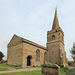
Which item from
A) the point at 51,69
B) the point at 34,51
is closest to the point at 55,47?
the point at 34,51

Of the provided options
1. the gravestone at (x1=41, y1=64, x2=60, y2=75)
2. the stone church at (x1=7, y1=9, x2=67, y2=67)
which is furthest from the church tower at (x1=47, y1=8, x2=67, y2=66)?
the gravestone at (x1=41, y1=64, x2=60, y2=75)

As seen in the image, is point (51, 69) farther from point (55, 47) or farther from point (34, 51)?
point (55, 47)

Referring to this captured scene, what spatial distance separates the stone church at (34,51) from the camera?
17467 millimetres

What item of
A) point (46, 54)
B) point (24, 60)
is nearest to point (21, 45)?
point (24, 60)

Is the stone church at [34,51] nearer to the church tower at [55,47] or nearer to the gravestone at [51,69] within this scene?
the church tower at [55,47]

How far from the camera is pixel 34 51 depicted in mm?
20047

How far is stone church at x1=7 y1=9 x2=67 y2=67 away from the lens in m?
17.5

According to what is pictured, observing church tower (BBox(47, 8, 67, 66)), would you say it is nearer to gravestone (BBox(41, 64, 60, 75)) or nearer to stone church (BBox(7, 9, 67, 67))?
stone church (BBox(7, 9, 67, 67))

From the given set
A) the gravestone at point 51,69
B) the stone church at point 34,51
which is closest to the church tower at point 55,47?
the stone church at point 34,51

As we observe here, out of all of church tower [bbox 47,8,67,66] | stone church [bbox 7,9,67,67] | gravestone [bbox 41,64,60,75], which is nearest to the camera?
gravestone [bbox 41,64,60,75]

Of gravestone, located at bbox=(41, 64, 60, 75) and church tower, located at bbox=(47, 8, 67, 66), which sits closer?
gravestone, located at bbox=(41, 64, 60, 75)

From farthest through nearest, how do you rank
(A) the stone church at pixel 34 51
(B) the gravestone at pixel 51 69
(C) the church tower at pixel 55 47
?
(C) the church tower at pixel 55 47 → (A) the stone church at pixel 34 51 → (B) the gravestone at pixel 51 69

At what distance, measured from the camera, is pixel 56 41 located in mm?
26219

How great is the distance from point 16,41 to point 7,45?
558cm
